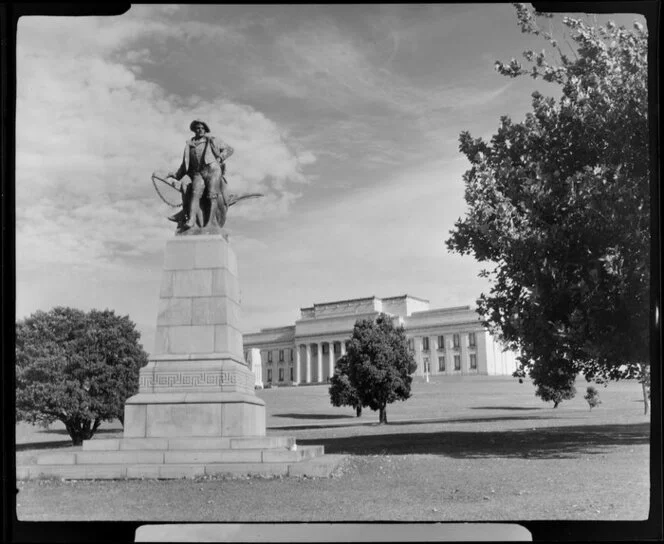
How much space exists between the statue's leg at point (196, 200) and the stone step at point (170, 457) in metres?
5.08

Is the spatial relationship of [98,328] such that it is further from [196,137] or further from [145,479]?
[145,479]

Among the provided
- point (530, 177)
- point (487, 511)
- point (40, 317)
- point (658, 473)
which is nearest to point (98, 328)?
point (40, 317)

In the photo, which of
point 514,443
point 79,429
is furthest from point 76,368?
point 514,443

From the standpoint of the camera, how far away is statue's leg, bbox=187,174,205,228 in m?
14.5

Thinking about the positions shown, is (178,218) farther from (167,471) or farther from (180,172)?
(167,471)

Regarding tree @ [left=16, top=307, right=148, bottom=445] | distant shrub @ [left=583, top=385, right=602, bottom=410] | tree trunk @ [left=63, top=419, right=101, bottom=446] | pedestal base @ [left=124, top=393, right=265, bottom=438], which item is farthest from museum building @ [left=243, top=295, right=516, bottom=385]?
pedestal base @ [left=124, top=393, right=265, bottom=438]

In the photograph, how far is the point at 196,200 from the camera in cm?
1475

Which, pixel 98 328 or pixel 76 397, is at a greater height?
pixel 98 328

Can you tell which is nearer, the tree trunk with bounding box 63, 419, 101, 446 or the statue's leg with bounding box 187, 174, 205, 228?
the statue's leg with bounding box 187, 174, 205, 228

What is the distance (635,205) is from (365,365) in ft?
94.4

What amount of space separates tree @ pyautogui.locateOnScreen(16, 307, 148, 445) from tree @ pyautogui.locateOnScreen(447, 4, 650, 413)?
30.8ft

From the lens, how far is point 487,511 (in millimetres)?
9008

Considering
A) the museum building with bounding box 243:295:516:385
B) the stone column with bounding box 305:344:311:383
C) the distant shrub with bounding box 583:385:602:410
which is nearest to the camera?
the distant shrub with bounding box 583:385:602:410

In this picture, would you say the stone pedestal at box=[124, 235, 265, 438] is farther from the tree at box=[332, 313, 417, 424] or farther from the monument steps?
the tree at box=[332, 313, 417, 424]
